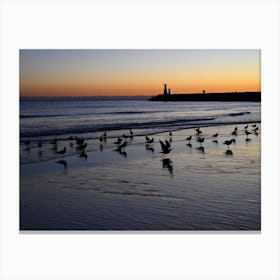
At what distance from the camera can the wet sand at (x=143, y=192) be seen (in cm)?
498

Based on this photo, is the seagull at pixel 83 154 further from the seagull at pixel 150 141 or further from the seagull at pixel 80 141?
the seagull at pixel 150 141

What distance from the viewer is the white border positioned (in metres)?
5.00

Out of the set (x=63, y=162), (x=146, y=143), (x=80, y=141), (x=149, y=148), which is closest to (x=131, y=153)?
(x=149, y=148)

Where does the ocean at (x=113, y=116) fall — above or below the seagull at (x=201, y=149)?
above

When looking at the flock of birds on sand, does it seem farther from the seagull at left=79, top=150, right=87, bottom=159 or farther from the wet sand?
the wet sand

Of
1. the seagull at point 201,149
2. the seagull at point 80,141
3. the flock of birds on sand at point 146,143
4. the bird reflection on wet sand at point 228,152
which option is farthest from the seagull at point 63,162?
the bird reflection on wet sand at point 228,152

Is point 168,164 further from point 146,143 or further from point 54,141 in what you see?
point 54,141
